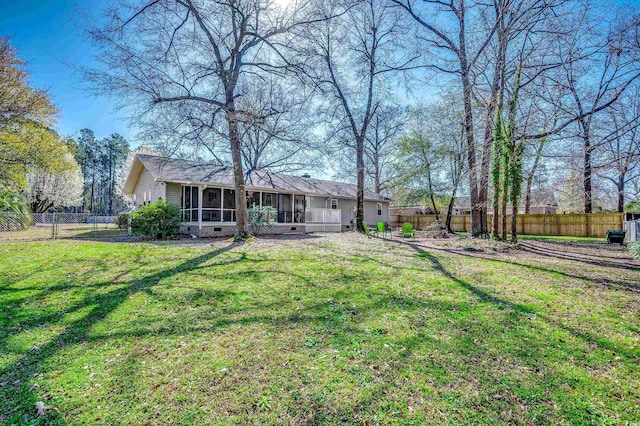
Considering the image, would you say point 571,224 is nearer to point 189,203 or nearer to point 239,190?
point 239,190

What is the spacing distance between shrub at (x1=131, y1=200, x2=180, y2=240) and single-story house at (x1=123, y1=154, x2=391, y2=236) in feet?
5.40

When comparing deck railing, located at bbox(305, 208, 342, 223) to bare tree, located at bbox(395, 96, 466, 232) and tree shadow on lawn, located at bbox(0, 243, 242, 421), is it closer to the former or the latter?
bare tree, located at bbox(395, 96, 466, 232)

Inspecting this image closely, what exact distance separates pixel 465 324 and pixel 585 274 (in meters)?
5.57

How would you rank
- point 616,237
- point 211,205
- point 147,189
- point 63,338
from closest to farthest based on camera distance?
point 63,338 < point 616,237 < point 211,205 < point 147,189

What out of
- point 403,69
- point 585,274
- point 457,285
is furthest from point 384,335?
point 403,69

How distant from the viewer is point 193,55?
1266cm

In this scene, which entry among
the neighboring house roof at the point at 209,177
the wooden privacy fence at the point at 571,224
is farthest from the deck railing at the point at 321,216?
the wooden privacy fence at the point at 571,224

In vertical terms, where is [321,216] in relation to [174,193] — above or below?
below

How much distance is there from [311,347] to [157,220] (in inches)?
454

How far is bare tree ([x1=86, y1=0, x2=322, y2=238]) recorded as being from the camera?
35.3 feet

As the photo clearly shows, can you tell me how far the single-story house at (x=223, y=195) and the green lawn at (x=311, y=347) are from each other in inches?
331

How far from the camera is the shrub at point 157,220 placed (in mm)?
12664

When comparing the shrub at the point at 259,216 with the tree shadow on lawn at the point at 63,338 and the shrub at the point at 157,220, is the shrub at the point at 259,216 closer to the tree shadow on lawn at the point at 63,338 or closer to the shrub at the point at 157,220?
the shrub at the point at 157,220

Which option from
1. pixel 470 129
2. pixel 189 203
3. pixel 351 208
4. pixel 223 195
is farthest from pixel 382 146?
pixel 189 203
